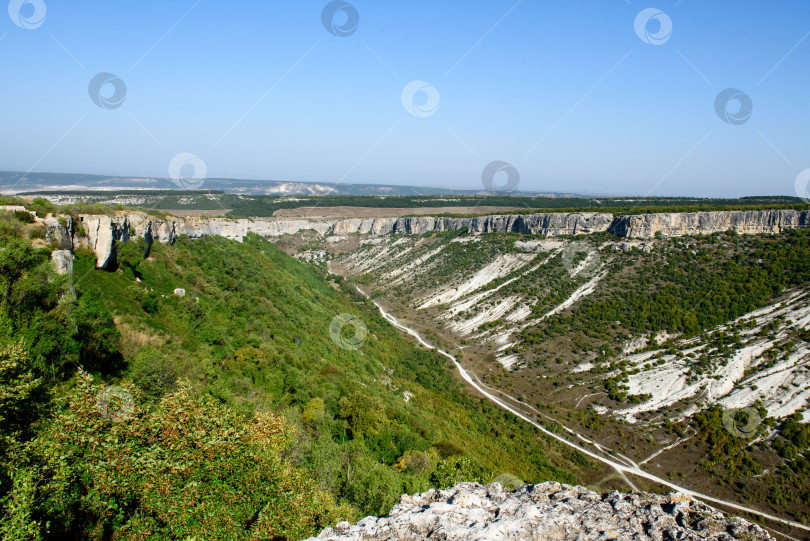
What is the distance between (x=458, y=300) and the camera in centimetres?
6231

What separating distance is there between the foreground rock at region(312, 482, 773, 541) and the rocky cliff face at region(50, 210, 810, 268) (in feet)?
52.3

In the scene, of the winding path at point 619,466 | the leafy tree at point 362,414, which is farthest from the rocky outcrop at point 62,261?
the winding path at point 619,466

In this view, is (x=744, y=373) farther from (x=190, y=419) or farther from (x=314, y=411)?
(x=190, y=419)

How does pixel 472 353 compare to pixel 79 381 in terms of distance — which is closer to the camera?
pixel 79 381

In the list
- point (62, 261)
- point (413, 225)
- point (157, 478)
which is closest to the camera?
point (157, 478)

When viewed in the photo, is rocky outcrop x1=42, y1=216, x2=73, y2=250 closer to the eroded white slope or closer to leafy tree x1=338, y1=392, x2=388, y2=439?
leafy tree x1=338, y1=392, x2=388, y2=439

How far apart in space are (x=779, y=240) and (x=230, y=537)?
2563 inches

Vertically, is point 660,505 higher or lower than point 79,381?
lower

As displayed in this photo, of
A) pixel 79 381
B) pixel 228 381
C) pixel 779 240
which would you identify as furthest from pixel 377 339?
pixel 779 240

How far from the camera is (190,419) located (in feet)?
28.8

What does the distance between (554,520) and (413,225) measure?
316 feet

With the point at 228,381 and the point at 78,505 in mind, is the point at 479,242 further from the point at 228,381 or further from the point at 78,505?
the point at 78,505

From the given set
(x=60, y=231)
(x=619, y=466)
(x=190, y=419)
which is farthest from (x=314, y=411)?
(x=619, y=466)

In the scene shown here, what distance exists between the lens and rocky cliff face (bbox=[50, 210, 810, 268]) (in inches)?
752
